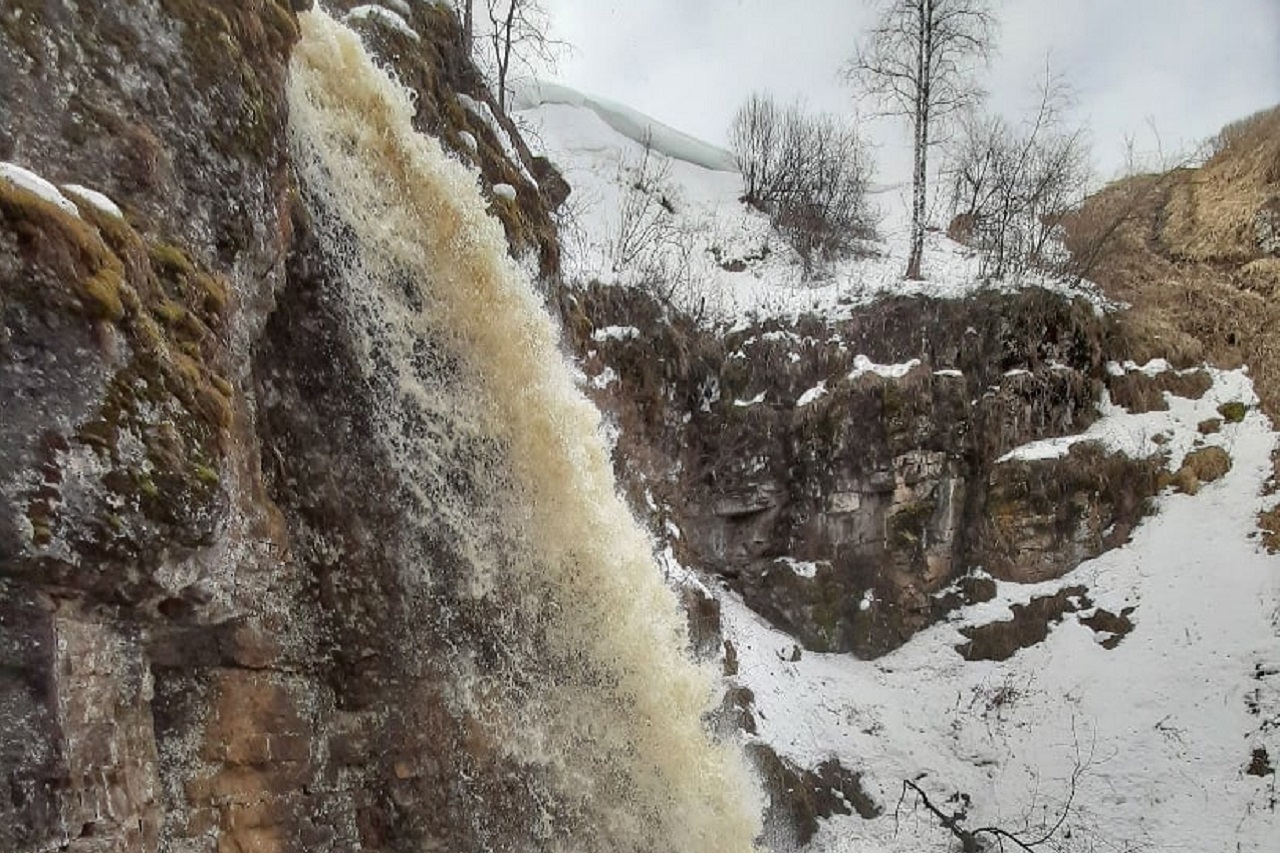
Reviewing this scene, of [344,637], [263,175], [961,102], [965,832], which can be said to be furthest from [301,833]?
[961,102]

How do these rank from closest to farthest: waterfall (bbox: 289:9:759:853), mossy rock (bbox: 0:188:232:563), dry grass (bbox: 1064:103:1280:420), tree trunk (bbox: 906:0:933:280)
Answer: mossy rock (bbox: 0:188:232:563) < waterfall (bbox: 289:9:759:853) < dry grass (bbox: 1064:103:1280:420) < tree trunk (bbox: 906:0:933:280)

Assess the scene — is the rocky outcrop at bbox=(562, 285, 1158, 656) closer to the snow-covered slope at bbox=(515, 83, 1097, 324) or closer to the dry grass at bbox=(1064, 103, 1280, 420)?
the snow-covered slope at bbox=(515, 83, 1097, 324)

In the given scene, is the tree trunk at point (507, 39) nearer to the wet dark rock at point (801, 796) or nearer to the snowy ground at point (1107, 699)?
the snowy ground at point (1107, 699)

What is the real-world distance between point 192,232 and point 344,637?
2.02 metres

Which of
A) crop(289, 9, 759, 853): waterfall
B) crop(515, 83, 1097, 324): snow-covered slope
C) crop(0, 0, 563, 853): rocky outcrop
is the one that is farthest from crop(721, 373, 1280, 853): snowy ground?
crop(0, 0, 563, 853): rocky outcrop

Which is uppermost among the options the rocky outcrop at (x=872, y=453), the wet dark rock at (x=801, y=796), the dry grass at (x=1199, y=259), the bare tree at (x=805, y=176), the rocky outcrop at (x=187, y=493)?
the bare tree at (x=805, y=176)

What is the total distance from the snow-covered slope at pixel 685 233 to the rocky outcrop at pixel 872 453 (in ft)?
2.74

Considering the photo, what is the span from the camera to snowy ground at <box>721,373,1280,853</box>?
25.6 ft

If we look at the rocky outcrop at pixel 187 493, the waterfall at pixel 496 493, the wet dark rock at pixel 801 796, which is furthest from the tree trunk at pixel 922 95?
the rocky outcrop at pixel 187 493

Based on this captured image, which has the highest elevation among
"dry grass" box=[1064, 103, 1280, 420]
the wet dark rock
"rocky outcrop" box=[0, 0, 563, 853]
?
"dry grass" box=[1064, 103, 1280, 420]

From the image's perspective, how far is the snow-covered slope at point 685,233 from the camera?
12602 mm

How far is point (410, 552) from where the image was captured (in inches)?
174

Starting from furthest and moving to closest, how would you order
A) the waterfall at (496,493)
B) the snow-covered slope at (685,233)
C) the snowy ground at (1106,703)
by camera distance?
the snow-covered slope at (685,233), the snowy ground at (1106,703), the waterfall at (496,493)

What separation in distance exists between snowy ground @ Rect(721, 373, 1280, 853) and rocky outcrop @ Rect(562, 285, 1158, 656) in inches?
17.9
